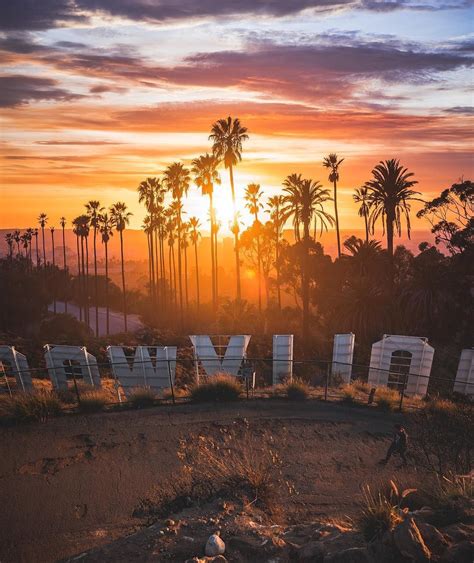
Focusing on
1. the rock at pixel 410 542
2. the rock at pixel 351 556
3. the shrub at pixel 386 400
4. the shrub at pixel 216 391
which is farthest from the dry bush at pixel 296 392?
the rock at pixel 410 542

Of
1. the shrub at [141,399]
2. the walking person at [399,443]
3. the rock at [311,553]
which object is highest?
the rock at [311,553]

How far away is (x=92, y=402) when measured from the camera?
1908 cm

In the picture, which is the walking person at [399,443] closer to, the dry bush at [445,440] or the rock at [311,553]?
the dry bush at [445,440]

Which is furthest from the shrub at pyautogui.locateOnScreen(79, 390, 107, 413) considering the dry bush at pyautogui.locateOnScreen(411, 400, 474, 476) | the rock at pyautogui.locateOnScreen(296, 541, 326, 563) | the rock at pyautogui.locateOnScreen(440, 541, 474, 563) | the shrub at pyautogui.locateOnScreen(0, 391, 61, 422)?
the rock at pyautogui.locateOnScreen(440, 541, 474, 563)

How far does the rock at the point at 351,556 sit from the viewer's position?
792 cm

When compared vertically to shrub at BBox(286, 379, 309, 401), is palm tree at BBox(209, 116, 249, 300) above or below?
above

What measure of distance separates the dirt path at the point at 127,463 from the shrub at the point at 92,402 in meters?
0.54

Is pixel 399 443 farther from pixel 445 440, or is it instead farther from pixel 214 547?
pixel 214 547

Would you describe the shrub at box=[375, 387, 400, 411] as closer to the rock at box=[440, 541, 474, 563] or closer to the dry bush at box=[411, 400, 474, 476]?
the dry bush at box=[411, 400, 474, 476]

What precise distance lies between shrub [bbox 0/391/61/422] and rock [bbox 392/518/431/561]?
13.2 meters

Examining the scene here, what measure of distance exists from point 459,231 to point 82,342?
111 feet

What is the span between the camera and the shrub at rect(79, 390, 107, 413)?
62.3 feet

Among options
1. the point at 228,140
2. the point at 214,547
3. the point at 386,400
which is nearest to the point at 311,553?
the point at 214,547

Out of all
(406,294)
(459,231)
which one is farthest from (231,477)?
(459,231)
